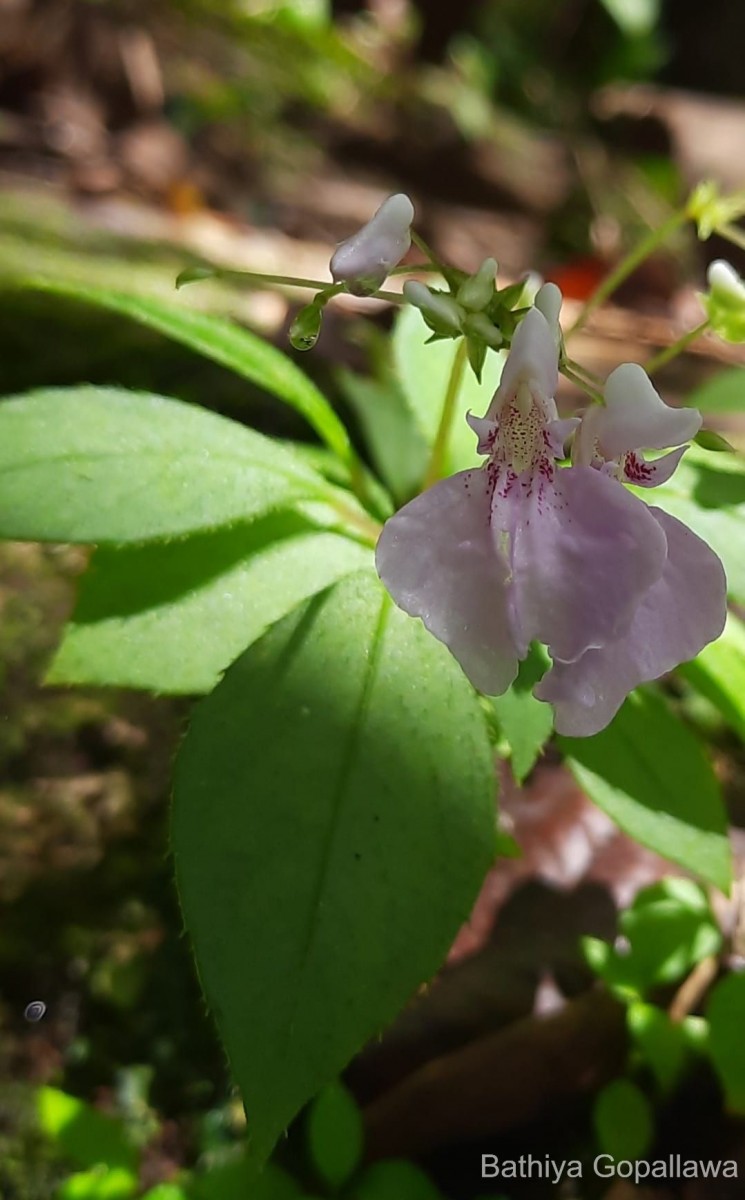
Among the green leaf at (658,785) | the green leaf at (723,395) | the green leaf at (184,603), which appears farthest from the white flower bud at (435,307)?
the green leaf at (723,395)

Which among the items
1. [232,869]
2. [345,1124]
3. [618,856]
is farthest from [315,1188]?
[618,856]

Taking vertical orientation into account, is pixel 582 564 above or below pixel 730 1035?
above

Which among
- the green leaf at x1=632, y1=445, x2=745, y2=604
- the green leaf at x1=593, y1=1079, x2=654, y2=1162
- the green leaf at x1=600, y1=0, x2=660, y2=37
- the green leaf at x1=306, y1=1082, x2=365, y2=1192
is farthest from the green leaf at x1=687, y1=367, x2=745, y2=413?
the green leaf at x1=600, y1=0, x2=660, y2=37

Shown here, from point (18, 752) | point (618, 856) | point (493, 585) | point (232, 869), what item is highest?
point (493, 585)

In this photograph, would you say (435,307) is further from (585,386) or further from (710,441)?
(710,441)

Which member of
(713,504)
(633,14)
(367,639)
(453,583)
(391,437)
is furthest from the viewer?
(633,14)

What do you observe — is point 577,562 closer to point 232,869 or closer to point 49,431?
point 232,869

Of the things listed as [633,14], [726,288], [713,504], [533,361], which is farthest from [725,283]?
[633,14]
